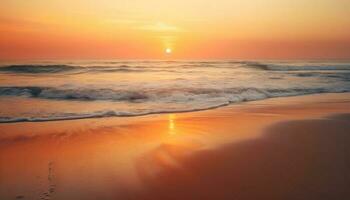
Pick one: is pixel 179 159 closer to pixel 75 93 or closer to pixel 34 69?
pixel 75 93

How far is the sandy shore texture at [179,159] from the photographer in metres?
4.09

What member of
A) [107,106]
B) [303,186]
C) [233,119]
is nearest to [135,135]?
[233,119]

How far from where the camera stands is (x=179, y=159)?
538 centimetres

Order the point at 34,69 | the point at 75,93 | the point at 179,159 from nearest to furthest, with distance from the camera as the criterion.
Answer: the point at 179,159, the point at 75,93, the point at 34,69

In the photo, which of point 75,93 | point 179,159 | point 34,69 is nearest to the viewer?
point 179,159

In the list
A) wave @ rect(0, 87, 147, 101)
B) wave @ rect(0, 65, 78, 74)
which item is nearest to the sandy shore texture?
wave @ rect(0, 87, 147, 101)

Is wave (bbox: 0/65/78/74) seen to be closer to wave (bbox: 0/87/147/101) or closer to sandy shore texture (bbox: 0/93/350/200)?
wave (bbox: 0/87/147/101)

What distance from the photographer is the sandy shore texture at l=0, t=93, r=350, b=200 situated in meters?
4.09

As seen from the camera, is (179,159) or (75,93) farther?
(75,93)

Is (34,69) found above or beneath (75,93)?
above

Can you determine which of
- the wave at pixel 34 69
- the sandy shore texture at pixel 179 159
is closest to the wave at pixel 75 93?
the sandy shore texture at pixel 179 159

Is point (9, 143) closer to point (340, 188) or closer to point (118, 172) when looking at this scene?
point (118, 172)

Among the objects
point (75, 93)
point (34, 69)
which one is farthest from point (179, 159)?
point (34, 69)

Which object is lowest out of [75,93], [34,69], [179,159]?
[179,159]
